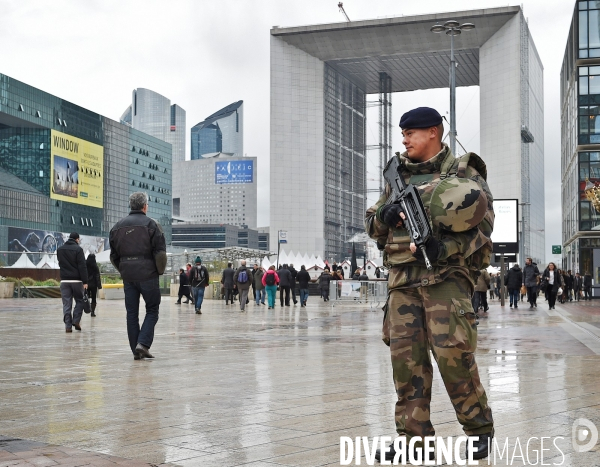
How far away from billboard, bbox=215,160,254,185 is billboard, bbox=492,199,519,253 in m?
157

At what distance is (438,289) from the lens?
4.08 meters

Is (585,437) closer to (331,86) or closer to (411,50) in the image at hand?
(411,50)

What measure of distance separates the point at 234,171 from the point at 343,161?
75626 mm

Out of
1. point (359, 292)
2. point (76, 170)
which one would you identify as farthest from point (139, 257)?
point (76, 170)

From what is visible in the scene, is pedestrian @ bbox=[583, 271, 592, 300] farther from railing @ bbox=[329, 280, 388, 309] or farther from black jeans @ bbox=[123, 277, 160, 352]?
black jeans @ bbox=[123, 277, 160, 352]

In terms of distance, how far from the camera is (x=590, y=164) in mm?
63250

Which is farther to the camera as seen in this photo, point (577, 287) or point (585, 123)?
point (585, 123)

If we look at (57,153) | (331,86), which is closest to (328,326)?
(331,86)

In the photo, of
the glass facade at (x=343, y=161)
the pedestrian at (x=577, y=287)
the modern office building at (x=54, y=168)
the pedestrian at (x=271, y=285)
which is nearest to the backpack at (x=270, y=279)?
the pedestrian at (x=271, y=285)

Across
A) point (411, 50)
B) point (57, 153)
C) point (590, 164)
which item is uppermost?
point (411, 50)

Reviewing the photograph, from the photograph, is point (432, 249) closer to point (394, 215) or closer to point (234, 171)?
point (394, 215)

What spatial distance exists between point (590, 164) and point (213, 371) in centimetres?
5925

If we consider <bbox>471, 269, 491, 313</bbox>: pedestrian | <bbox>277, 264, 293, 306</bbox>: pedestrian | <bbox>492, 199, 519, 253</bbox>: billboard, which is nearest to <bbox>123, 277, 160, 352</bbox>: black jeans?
<bbox>471, 269, 491, 313</bbox>: pedestrian

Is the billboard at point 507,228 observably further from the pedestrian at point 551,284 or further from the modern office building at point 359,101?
the modern office building at point 359,101
